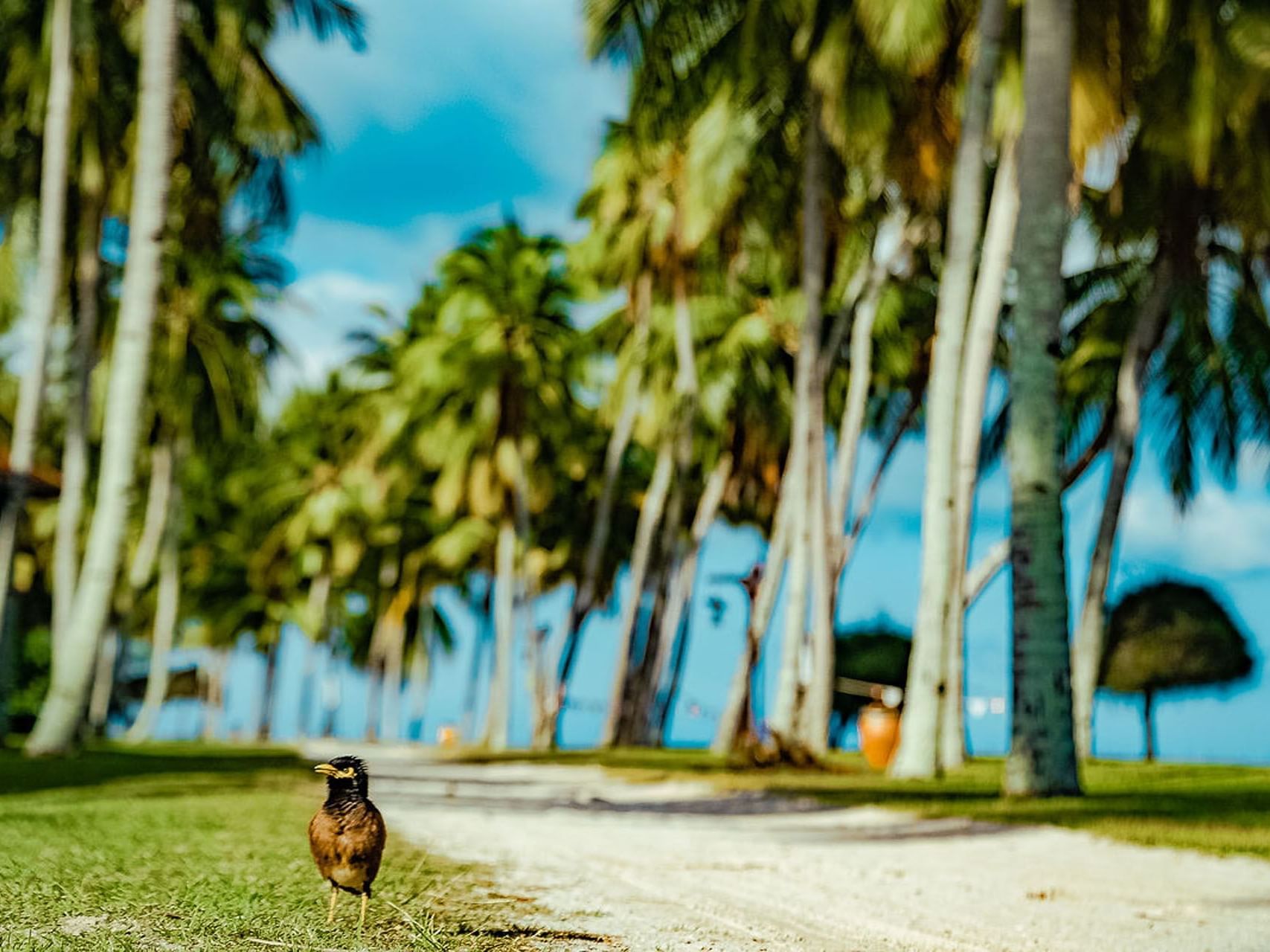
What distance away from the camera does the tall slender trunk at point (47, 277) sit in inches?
758

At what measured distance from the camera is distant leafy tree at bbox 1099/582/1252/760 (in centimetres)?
2509

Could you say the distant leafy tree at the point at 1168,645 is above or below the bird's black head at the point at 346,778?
above

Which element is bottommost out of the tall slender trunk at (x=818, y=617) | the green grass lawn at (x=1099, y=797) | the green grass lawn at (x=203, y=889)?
the green grass lawn at (x=203, y=889)

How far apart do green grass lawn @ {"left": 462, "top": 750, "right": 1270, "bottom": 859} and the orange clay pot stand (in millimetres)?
1888

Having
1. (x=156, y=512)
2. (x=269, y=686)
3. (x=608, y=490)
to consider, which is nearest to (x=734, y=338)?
(x=608, y=490)

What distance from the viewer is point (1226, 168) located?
18.3 m

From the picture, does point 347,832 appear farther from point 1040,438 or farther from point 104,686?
point 104,686

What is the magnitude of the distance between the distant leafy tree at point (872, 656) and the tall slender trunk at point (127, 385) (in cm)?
2811

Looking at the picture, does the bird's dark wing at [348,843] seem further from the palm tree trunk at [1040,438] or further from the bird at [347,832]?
the palm tree trunk at [1040,438]

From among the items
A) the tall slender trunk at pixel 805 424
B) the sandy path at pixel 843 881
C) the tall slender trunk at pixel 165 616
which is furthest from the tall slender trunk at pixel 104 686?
the sandy path at pixel 843 881

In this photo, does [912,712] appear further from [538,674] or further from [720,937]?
[538,674]

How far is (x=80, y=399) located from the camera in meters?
23.4

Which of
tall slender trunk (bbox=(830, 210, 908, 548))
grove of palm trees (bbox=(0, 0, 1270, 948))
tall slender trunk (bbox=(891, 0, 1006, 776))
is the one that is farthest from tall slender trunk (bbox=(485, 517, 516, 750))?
tall slender trunk (bbox=(891, 0, 1006, 776))

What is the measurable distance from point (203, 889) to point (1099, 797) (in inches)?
344
